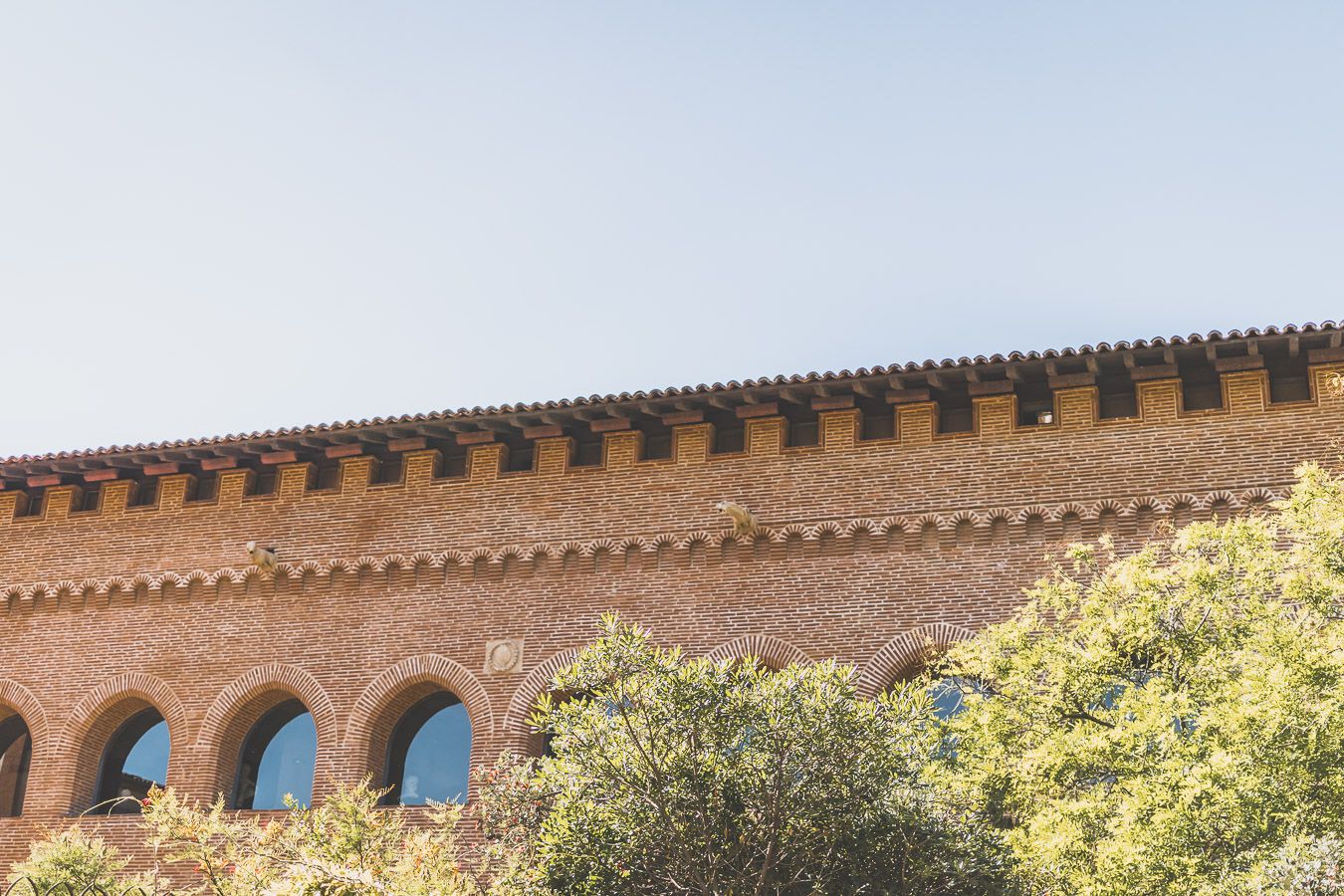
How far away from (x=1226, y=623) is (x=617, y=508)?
713cm

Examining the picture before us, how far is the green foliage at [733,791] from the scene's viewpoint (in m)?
10.7

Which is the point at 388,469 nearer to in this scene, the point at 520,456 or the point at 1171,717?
the point at 520,456

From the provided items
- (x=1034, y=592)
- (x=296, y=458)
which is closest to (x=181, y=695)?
(x=296, y=458)

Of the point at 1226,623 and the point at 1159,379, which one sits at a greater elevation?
the point at 1159,379

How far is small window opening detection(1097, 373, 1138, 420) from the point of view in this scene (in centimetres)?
1597

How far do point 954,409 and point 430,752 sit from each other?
7.13 m

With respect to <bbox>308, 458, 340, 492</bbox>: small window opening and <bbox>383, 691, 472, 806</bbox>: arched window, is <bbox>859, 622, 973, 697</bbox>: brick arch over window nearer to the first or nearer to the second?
<bbox>383, 691, 472, 806</bbox>: arched window

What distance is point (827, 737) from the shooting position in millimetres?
10891

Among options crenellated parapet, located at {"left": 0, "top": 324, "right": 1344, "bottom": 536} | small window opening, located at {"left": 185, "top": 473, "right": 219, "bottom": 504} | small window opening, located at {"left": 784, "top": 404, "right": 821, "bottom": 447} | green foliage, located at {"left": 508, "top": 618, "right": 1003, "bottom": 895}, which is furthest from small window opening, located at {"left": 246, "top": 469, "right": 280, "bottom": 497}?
green foliage, located at {"left": 508, "top": 618, "right": 1003, "bottom": 895}

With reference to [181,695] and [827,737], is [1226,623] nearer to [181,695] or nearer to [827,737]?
[827,737]

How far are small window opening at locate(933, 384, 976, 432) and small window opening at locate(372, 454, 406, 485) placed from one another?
647cm

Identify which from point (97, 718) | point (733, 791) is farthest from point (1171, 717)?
point (97, 718)

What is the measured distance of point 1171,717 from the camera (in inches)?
436

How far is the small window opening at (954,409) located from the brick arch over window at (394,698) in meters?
5.93
